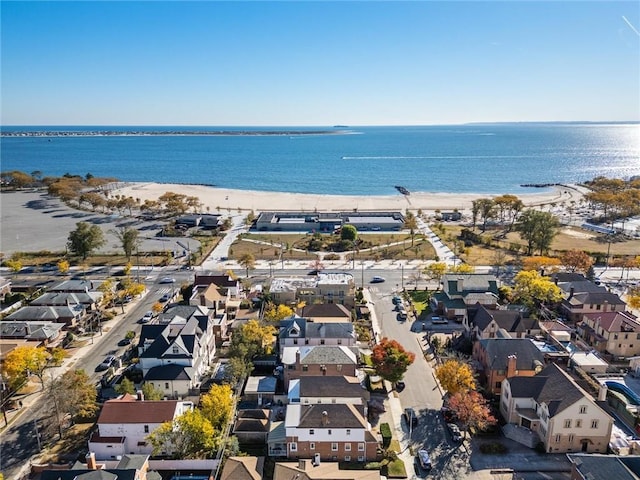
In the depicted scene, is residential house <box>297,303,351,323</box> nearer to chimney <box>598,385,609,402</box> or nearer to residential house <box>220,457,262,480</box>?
residential house <box>220,457,262,480</box>

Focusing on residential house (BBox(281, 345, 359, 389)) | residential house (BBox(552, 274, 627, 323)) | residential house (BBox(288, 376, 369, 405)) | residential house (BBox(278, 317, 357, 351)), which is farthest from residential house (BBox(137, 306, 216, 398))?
residential house (BBox(552, 274, 627, 323))

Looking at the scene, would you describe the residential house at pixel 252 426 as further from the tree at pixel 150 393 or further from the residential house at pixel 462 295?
the residential house at pixel 462 295

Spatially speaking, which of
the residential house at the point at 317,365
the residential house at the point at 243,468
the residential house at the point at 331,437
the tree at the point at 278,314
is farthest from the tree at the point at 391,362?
the tree at the point at 278,314

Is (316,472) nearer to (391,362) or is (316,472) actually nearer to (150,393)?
(391,362)

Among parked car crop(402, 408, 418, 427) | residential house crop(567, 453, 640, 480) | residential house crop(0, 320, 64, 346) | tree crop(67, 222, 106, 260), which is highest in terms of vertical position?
tree crop(67, 222, 106, 260)

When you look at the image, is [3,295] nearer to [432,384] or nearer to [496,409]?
[432,384]

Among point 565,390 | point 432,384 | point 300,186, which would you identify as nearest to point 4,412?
point 432,384
